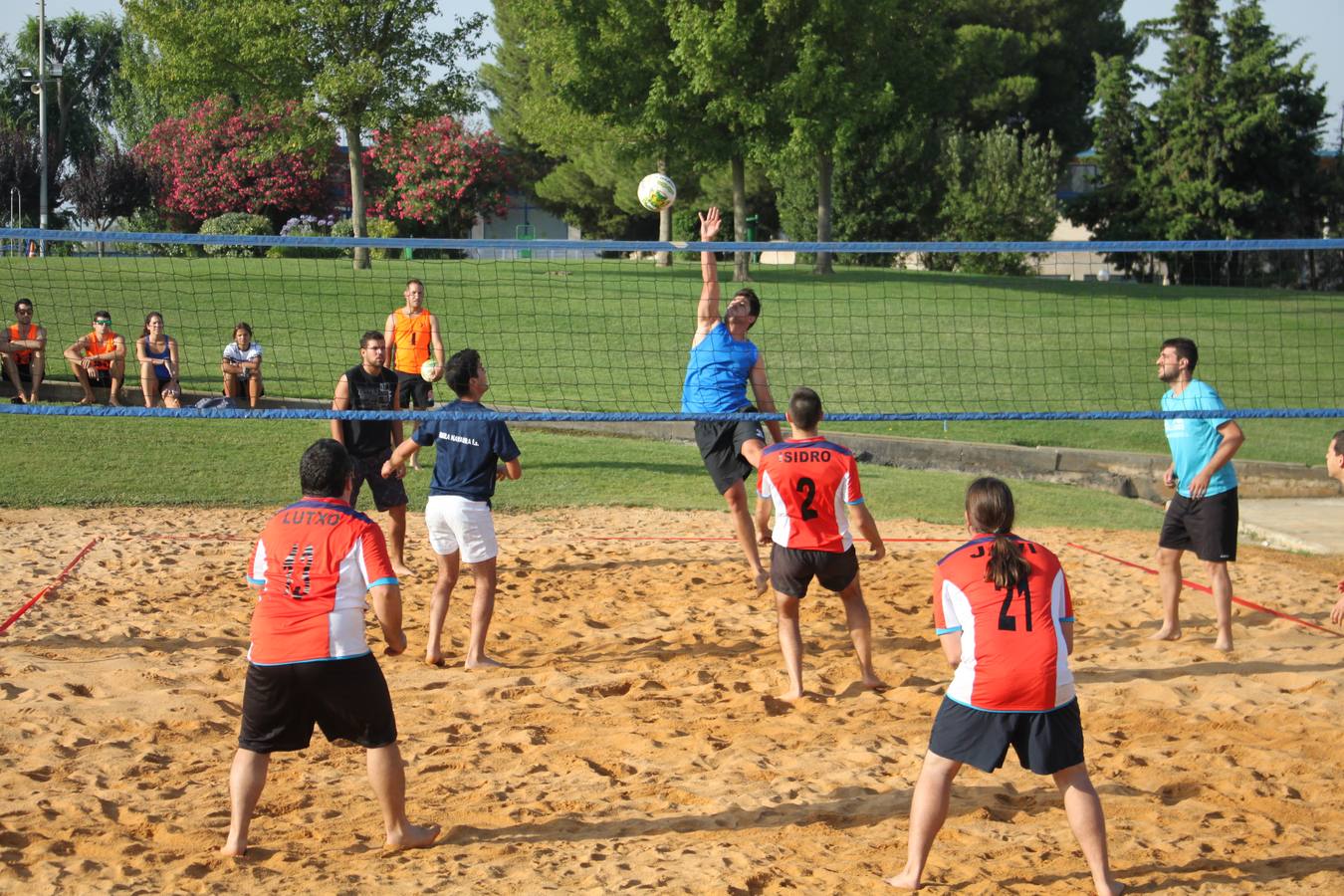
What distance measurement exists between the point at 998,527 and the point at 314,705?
8.50ft

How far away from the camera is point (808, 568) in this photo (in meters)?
6.71

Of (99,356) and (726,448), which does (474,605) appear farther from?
(99,356)

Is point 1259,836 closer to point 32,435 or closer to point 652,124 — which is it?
point 32,435

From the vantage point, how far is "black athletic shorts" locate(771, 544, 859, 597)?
6680mm

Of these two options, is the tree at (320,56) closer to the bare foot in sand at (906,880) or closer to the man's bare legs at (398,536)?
the man's bare legs at (398,536)

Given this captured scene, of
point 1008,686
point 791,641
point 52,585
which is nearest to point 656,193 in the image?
point 52,585

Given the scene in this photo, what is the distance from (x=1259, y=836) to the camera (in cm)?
514

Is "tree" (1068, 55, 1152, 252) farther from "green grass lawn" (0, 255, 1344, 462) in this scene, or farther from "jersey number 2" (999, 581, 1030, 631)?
"jersey number 2" (999, 581, 1030, 631)

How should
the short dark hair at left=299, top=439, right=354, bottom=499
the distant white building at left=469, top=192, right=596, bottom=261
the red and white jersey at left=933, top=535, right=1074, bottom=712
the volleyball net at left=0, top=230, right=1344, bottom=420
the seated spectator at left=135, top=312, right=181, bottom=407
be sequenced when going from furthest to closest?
the distant white building at left=469, top=192, right=596, bottom=261 < the volleyball net at left=0, top=230, right=1344, bottom=420 < the seated spectator at left=135, top=312, right=181, bottom=407 < the short dark hair at left=299, top=439, right=354, bottom=499 < the red and white jersey at left=933, top=535, right=1074, bottom=712

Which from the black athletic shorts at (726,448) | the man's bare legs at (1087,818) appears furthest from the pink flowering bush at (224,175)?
the man's bare legs at (1087,818)

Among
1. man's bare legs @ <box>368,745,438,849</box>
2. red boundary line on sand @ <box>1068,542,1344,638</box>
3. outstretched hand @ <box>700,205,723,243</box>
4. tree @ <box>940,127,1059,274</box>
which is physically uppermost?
tree @ <box>940,127,1059,274</box>

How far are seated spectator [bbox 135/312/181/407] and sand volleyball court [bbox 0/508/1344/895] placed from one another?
4.17m

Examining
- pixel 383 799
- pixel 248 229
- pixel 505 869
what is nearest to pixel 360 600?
pixel 383 799

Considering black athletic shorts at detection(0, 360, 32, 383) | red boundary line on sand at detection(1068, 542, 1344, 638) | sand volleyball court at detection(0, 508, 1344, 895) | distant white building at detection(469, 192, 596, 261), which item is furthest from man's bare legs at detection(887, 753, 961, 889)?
distant white building at detection(469, 192, 596, 261)
